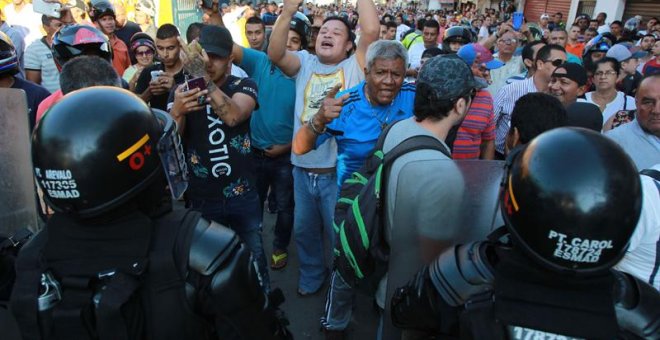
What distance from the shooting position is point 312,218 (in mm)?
3406

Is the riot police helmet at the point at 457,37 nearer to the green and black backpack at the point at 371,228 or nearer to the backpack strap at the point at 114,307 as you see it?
the green and black backpack at the point at 371,228

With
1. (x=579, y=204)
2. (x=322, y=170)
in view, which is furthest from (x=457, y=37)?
(x=579, y=204)

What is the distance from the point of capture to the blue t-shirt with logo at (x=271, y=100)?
3723 mm

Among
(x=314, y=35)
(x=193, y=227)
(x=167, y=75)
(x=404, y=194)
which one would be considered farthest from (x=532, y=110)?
(x=314, y=35)

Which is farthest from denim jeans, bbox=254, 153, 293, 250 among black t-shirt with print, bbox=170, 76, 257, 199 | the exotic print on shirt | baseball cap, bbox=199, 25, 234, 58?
baseball cap, bbox=199, 25, 234, 58

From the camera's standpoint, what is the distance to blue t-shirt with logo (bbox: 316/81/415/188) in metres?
2.73

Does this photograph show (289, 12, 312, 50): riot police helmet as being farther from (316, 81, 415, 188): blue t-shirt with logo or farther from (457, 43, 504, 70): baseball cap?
(316, 81, 415, 188): blue t-shirt with logo

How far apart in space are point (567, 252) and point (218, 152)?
2133mm

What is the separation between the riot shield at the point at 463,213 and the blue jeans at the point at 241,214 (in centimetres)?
145

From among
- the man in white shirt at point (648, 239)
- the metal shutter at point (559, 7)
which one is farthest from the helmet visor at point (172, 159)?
the metal shutter at point (559, 7)

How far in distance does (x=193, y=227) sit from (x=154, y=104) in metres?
2.48

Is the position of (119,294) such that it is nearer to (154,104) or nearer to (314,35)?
(154,104)

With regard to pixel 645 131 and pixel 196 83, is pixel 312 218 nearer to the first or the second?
pixel 196 83

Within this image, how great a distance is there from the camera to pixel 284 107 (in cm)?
374
